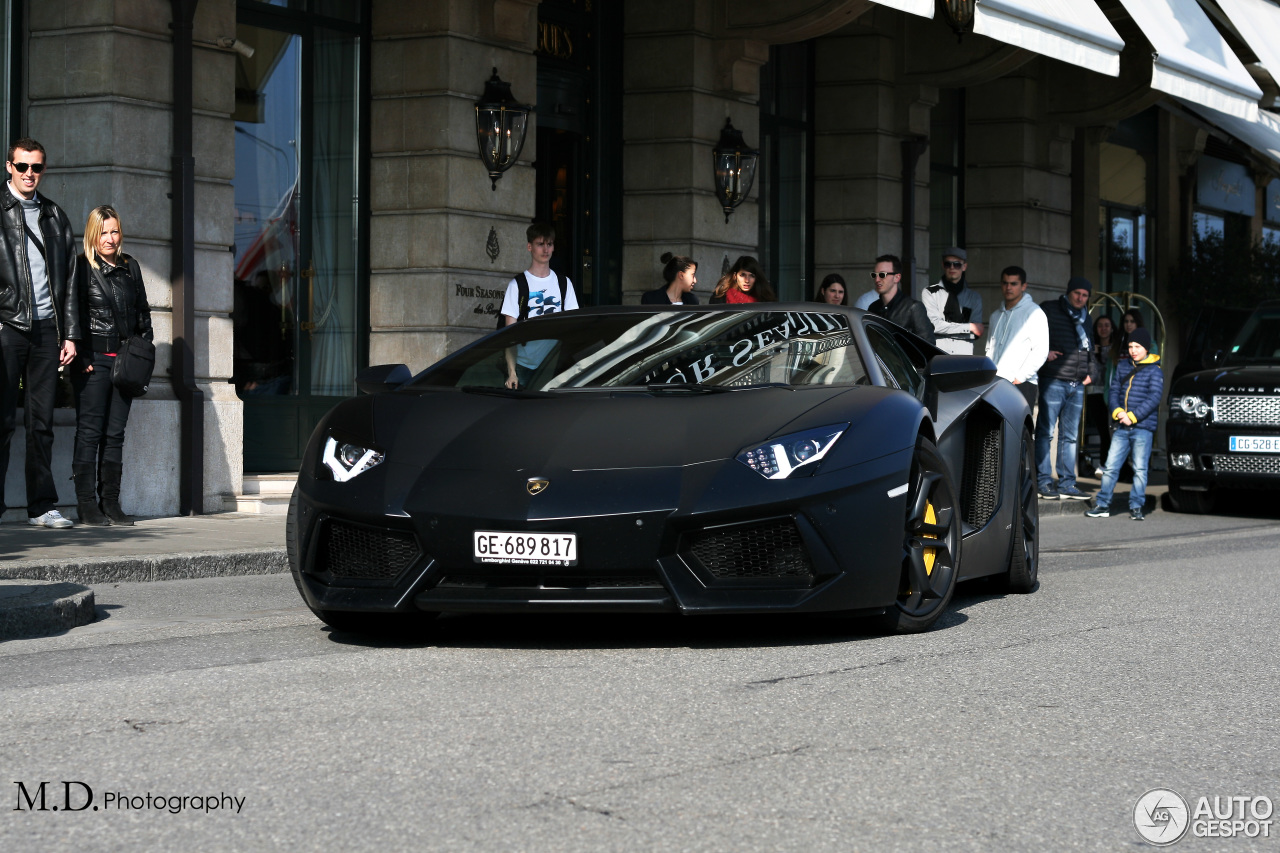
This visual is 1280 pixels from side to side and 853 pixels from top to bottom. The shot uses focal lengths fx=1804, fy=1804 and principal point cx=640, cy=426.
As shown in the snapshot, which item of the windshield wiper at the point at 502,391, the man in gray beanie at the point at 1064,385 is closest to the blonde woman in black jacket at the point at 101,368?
the windshield wiper at the point at 502,391

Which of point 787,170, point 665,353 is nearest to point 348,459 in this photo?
point 665,353

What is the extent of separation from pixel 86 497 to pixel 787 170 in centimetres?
1027

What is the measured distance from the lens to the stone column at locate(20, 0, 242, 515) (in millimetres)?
11852

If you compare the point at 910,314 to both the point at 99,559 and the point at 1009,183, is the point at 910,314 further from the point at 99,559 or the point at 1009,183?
the point at 1009,183

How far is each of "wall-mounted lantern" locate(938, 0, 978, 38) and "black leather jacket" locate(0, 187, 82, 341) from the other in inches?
301

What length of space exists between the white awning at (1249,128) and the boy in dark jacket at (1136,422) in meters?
7.86

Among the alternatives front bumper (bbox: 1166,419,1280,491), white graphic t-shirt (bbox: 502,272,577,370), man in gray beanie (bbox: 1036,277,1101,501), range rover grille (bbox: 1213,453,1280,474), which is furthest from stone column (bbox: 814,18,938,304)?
white graphic t-shirt (bbox: 502,272,577,370)

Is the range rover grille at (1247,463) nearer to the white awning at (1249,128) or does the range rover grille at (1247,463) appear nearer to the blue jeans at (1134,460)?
the blue jeans at (1134,460)

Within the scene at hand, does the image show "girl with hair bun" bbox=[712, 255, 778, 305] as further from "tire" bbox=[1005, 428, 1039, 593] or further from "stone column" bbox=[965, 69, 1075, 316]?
"stone column" bbox=[965, 69, 1075, 316]

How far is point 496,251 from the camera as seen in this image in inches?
572

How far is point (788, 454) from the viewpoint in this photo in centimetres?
600

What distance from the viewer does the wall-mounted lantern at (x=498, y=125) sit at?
1431cm

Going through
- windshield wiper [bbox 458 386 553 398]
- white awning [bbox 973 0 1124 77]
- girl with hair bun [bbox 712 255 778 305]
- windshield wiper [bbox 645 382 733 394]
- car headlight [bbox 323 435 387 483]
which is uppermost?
white awning [bbox 973 0 1124 77]

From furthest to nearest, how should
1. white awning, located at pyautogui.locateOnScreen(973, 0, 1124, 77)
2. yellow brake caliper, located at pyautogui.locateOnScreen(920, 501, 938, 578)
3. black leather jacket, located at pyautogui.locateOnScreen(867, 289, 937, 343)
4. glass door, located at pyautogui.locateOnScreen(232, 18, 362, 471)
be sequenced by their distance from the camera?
white awning, located at pyautogui.locateOnScreen(973, 0, 1124, 77) < glass door, located at pyautogui.locateOnScreen(232, 18, 362, 471) < black leather jacket, located at pyautogui.locateOnScreen(867, 289, 937, 343) < yellow brake caliper, located at pyautogui.locateOnScreen(920, 501, 938, 578)
